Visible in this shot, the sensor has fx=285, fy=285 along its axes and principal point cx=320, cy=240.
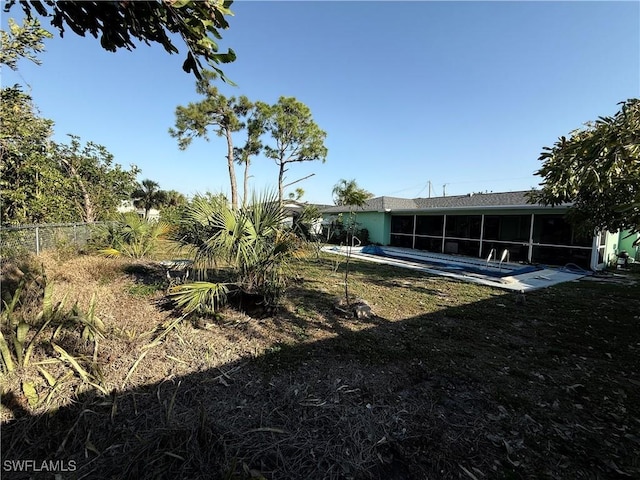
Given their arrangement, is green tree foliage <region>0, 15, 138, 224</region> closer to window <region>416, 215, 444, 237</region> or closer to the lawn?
the lawn

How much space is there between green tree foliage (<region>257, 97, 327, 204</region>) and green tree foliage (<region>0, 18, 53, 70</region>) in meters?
18.9

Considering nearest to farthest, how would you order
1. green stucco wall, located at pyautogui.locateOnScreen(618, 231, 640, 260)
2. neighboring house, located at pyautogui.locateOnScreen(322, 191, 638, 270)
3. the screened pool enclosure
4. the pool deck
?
the pool deck < neighboring house, located at pyautogui.locateOnScreen(322, 191, 638, 270) < the screened pool enclosure < green stucco wall, located at pyautogui.locateOnScreen(618, 231, 640, 260)

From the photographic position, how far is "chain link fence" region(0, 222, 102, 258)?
6.32 meters

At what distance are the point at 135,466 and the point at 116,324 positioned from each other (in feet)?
8.45

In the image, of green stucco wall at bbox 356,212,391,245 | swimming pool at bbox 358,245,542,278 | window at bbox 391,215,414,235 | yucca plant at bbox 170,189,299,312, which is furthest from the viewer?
green stucco wall at bbox 356,212,391,245

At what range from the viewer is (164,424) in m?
2.31

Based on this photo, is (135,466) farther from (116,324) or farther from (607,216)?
(607,216)

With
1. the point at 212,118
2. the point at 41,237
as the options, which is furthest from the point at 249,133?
the point at 41,237

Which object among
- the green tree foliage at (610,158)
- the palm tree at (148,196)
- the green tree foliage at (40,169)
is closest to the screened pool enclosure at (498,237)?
the green tree foliage at (610,158)

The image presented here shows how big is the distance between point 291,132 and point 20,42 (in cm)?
2076

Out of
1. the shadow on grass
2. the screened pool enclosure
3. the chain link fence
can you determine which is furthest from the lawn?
the screened pool enclosure

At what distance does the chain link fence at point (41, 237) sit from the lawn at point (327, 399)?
2402 mm

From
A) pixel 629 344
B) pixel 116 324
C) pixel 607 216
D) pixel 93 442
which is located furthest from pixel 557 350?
pixel 116 324

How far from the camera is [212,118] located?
77.6 ft
